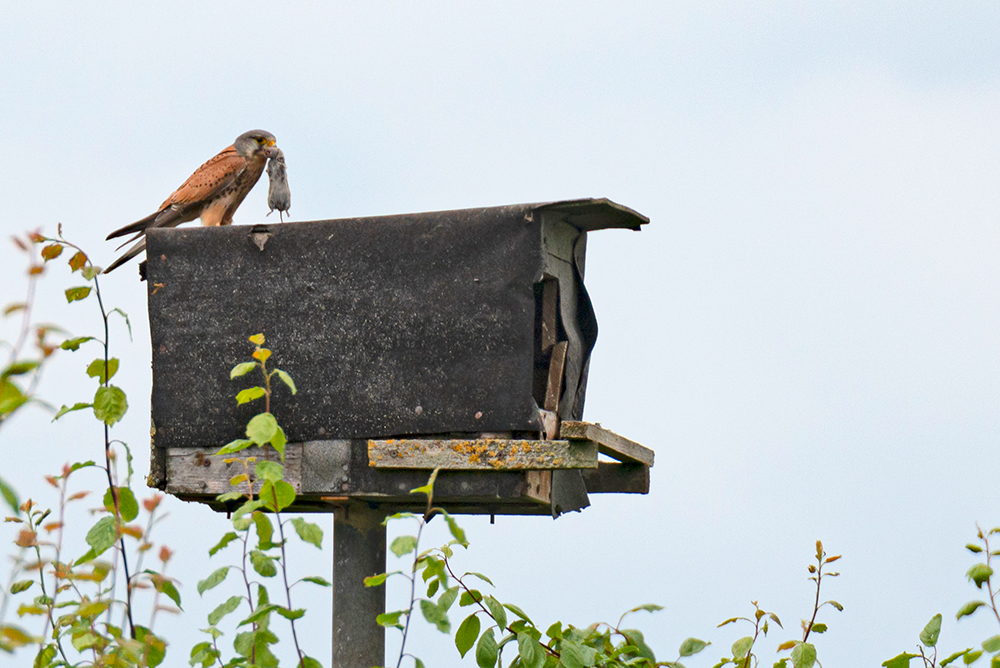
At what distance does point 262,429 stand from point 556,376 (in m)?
2.25

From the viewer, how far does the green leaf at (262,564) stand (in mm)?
3078

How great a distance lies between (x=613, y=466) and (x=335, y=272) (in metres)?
1.86

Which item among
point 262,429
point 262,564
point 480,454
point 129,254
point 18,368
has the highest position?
point 129,254

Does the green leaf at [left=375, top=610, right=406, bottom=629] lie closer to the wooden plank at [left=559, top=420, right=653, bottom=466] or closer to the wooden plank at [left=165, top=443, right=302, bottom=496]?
the wooden plank at [left=559, top=420, right=653, bottom=466]

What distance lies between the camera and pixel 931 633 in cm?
342

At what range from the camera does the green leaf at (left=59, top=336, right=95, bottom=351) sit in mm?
3082

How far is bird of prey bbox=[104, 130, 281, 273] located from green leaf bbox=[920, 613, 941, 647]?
3978 mm

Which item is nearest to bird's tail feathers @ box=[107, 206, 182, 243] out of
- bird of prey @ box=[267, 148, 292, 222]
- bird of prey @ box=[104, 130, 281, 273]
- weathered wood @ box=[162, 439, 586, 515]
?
bird of prey @ box=[104, 130, 281, 273]

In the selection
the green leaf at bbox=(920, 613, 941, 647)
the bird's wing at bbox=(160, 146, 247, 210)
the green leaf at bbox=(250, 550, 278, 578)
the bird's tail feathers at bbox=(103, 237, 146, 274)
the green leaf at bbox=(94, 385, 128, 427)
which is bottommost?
the green leaf at bbox=(920, 613, 941, 647)

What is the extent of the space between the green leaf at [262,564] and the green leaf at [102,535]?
37cm

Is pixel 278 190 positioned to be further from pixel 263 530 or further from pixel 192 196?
pixel 263 530

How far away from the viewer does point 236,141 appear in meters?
6.25

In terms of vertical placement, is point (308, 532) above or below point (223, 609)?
above

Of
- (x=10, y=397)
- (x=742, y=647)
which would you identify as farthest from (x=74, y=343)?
(x=742, y=647)
